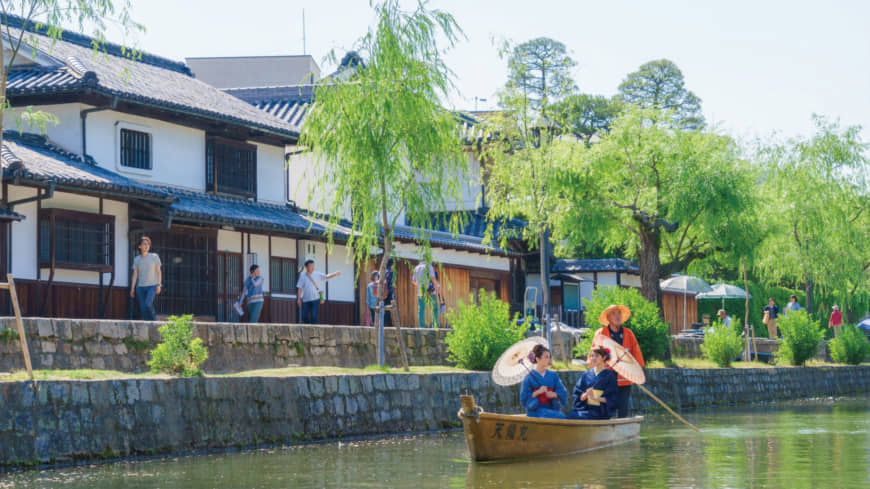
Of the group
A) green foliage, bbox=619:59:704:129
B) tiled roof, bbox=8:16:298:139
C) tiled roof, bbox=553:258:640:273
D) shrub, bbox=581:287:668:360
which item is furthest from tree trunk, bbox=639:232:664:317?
green foliage, bbox=619:59:704:129

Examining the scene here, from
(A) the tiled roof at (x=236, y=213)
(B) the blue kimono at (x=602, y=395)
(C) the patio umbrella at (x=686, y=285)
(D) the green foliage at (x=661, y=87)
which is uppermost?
(D) the green foliage at (x=661, y=87)

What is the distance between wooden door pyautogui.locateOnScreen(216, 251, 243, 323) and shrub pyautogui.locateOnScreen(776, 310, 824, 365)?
1606 centimetres

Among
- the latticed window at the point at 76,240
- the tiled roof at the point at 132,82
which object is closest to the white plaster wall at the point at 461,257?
the tiled roof at the point at 132,82

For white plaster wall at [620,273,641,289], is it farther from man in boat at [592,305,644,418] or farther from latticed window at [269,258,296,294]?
man in boat at [592,305,644,418]

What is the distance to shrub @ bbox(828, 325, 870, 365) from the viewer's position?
35.3m

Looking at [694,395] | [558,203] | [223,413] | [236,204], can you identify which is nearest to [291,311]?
[236,204]

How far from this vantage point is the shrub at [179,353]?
1483 centimetres

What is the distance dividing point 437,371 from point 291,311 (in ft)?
28.9

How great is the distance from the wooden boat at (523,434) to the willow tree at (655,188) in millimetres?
13554

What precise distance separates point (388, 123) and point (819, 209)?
20.7 m

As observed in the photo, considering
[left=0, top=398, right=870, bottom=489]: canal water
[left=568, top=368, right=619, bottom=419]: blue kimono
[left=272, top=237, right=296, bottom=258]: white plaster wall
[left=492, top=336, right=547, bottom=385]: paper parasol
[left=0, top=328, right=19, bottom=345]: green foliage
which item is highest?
[left=272, top=237, right=296, bottom=258]: white plaster wall

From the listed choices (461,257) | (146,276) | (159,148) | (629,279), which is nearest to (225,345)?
(146,276)

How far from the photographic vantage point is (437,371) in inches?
760

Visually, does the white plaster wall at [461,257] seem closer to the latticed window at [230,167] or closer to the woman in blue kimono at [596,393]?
the latticed window at [230,167]
